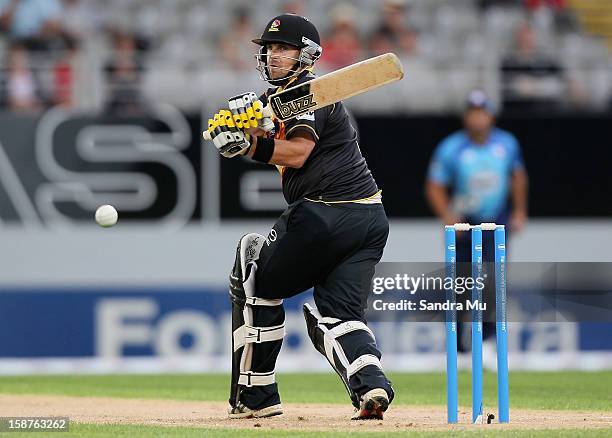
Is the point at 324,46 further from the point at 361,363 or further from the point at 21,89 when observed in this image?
the point at 361,363

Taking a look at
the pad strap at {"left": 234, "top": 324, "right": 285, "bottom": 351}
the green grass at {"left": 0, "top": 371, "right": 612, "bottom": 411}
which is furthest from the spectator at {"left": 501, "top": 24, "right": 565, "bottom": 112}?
the pad strap at {"left": 234, "top": 324, "right": 285, "bottom": 351}

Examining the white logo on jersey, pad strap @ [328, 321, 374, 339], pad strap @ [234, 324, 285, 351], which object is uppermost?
the white logo on jersey

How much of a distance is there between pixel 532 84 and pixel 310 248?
7.13 m

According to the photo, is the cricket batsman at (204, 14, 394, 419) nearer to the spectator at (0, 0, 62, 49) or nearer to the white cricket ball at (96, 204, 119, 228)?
the white cricket ball at (96, 204, 119, 228)

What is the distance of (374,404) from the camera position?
629 cm

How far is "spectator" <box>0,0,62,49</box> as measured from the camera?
1342cm

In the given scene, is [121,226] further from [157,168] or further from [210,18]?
[210,18]

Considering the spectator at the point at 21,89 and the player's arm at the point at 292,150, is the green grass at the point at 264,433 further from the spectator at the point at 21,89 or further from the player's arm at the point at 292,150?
the spectator at the point at 21,89

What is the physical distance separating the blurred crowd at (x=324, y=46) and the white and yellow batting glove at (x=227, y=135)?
22.3 feet

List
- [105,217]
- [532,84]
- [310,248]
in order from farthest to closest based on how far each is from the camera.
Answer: [532,84], [105,217], [310,248]

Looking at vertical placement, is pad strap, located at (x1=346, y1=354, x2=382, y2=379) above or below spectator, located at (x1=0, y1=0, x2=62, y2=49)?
below

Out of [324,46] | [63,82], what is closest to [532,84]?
[324,46]

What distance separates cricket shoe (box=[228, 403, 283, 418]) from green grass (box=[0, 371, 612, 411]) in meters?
1.48

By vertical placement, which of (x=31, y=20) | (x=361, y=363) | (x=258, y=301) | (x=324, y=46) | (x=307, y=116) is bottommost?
(x=361, y=363)
